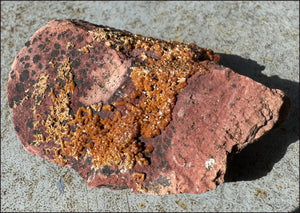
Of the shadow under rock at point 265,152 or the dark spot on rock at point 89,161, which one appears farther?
the shadow under rock at point 265,152

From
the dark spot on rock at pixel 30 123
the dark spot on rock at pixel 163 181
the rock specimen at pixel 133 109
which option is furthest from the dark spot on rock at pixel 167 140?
the dark spot on rock at pixel 30 123

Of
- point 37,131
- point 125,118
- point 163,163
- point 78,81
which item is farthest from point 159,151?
point 37,131

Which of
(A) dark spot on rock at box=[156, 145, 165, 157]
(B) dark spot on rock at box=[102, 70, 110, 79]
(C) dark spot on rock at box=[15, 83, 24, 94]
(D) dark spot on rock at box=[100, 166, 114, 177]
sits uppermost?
(B) dark spot on rock at box=[102, 70, 110, 79]

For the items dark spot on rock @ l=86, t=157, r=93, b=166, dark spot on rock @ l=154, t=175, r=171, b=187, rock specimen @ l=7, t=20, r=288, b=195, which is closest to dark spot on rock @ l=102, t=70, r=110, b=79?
rock specimen @ l=7, t=20, r=288, b=195

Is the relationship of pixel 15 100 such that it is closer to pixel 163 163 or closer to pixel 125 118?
pixel 125 118

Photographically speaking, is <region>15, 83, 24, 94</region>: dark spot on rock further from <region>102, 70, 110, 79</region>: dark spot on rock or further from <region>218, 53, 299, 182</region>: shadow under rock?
<region>218, 53, 299, 182</region>: shadow under rock

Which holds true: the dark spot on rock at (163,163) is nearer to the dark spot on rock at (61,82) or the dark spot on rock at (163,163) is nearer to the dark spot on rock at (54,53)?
the dark spot on rock at (61,82)
